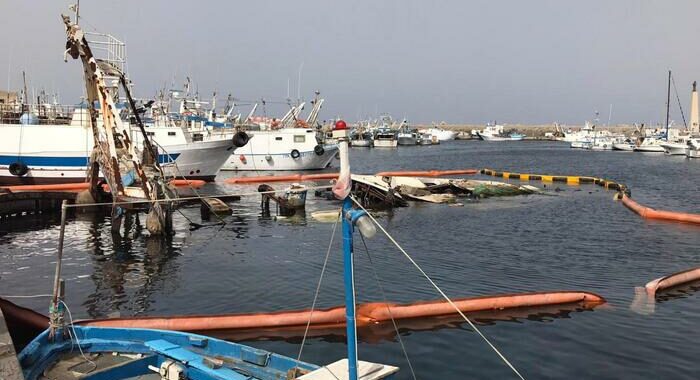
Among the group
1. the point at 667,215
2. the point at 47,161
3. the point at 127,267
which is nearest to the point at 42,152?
the point at 47,161

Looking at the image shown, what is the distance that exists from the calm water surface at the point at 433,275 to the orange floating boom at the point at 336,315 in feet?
1.46

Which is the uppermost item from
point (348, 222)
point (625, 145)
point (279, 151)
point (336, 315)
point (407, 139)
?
point (407, 139)

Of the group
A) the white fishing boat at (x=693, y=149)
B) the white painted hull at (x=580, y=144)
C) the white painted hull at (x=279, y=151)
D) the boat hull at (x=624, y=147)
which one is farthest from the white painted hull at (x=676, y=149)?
the white painted hull at (x=279, y=151)

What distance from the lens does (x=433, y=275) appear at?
1602 cm

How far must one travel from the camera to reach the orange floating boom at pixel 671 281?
14125mm

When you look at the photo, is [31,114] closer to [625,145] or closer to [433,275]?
[433,275]

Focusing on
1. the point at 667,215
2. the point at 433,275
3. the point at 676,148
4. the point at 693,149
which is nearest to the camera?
the point at 433,275

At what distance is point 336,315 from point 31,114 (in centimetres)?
3541

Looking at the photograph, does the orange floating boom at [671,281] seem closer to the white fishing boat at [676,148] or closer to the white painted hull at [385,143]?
the white fishing boat at [676,148]

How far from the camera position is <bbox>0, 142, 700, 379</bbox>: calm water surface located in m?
10.3

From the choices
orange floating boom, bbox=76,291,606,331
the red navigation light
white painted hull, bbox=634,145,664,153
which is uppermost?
the red navigation light

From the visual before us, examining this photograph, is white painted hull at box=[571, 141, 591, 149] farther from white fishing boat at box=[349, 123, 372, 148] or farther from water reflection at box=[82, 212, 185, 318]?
water reflection at box=[82, 212, 185, 318]

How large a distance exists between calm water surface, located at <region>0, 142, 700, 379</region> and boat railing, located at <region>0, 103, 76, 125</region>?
49.8 ft

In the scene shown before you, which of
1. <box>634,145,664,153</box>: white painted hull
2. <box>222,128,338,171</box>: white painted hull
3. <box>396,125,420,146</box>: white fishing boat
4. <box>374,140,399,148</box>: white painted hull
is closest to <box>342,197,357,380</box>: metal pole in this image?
<box>222,128,338,171</box>: white painted hull
